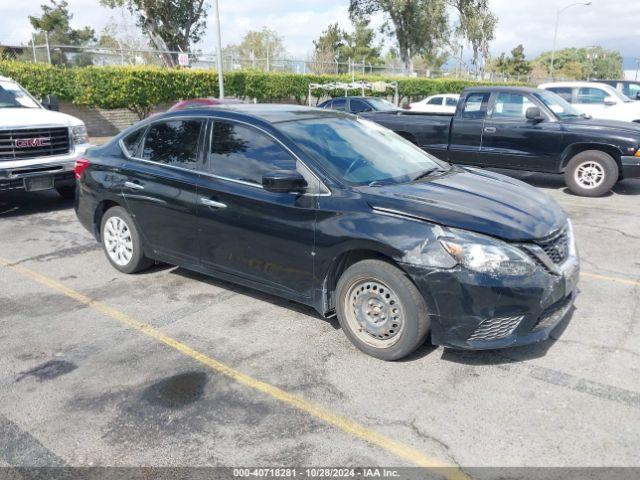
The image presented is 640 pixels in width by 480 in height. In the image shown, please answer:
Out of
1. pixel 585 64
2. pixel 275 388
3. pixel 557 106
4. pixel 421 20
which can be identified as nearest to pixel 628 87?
pixel 557 106

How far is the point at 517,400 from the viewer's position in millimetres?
3334

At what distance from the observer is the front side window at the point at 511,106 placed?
972cm

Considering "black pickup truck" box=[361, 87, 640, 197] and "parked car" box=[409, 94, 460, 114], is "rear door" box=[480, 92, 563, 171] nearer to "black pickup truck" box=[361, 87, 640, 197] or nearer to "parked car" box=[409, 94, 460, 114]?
"black pickup truck" box=[361, 87, 640, 197]

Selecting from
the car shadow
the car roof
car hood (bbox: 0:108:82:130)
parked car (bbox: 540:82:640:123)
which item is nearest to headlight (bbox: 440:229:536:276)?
the car roof

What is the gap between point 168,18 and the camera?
1118 inches

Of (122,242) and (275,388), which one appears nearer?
(275,388)

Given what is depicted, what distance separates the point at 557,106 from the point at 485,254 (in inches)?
293

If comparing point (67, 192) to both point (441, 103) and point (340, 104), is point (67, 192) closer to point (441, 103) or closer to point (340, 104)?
point (340, 104)

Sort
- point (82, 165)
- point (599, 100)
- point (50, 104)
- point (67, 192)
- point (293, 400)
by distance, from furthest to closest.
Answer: point (599, 100) < point (67, 192) < point (50, 104) < point (82, 165) < point (293, 400)

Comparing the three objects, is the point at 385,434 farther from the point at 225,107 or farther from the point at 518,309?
the point at 225,107

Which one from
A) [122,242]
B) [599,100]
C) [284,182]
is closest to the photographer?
[284,182]

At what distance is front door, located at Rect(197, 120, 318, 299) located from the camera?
13.3 feet

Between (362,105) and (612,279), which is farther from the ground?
(362,105)

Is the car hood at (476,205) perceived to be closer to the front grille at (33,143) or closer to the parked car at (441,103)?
the front grille at (33,143)
